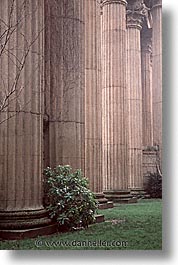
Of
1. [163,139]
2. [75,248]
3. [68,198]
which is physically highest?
[163,139]

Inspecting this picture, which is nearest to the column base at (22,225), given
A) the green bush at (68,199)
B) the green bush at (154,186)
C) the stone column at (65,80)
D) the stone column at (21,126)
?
the stone column at (21,126)

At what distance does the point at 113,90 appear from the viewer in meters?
9.87

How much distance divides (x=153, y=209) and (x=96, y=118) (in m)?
2.49

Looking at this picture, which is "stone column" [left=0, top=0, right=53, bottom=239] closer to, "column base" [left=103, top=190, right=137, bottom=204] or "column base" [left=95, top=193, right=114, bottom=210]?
"column base" [left=95, top=193, right=114, bottom=210]

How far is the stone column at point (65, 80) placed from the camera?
7254 millimetres

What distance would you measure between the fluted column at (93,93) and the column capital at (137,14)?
53 centimetres

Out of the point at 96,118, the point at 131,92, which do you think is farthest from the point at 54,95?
the point at 131,92

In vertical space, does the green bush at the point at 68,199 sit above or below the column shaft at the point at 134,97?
below

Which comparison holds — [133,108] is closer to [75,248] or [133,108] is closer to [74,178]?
[74,178]

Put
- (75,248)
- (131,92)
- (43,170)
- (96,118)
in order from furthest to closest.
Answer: (131,92) < (96,118) < (43,170) < (75,248)

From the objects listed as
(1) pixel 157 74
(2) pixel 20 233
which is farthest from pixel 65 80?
(2) pixel 20 233

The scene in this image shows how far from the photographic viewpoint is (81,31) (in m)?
7.61

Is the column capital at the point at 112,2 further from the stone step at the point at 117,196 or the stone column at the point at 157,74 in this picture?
the stone step at the point at 117,196

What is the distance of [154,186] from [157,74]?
1.34 meters
